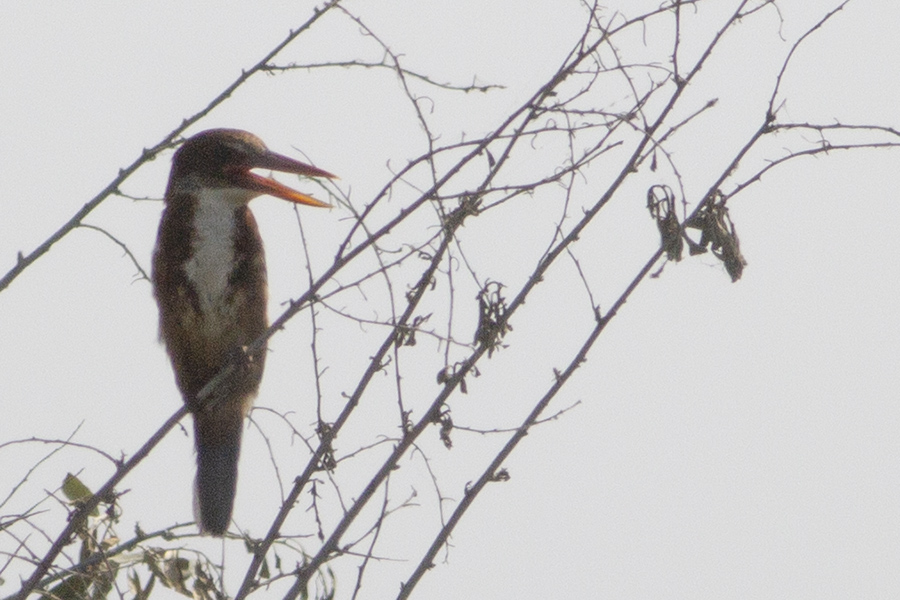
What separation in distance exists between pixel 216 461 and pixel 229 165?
2.97ft

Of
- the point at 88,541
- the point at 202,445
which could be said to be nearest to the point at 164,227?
the point at 202,445

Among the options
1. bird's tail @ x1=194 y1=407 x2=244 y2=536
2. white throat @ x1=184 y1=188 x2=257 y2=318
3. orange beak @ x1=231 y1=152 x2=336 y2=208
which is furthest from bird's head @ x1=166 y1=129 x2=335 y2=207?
bird's tail @ x1=194 y1=407 x2=244 y2=536

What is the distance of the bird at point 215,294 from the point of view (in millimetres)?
3521

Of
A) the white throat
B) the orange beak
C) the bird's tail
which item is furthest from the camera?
the bird's tail

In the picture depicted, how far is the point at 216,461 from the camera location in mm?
3764

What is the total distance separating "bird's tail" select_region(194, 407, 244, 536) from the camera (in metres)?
3.72

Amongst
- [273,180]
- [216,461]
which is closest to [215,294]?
[273,180]

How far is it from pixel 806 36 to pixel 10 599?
179 centimetres

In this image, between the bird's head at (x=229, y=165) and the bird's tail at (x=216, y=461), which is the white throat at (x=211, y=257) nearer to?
the bird's head at (x=229, y=165)

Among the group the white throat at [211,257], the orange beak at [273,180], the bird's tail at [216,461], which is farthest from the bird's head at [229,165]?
the bird's tail at [216,461]

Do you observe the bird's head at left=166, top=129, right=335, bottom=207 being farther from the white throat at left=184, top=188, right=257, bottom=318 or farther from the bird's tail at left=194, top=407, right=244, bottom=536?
the bird's tail at left=194, top=407, right=244, bottom=536

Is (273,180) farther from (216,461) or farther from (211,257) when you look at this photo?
(216,461)

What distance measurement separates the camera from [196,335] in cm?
353

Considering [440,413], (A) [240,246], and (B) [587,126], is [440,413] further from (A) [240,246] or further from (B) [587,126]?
(A) [240,246]
